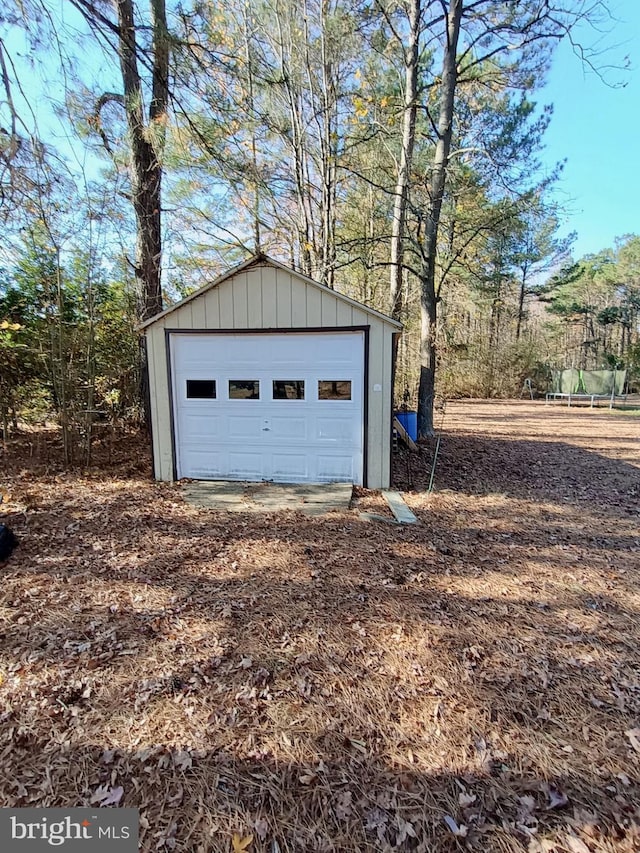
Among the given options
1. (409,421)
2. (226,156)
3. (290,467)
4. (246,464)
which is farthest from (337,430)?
(226,156)

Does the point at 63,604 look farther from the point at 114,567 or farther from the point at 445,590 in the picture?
the point at 445,590

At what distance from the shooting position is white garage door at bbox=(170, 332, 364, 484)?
234 inches

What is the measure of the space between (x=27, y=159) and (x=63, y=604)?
431 centimetres

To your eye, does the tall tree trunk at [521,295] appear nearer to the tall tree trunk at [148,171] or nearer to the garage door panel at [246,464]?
the tall tree trunk at [148,171]

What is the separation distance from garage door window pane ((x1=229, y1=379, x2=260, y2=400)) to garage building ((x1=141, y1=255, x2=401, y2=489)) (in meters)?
0.02

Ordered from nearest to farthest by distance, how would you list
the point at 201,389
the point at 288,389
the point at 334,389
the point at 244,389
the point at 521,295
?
the point at 334,389 → the point at 288,389 → the point at 244,389 → the point at 201,389 → the point at 521,295

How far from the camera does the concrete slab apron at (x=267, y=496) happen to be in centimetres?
518

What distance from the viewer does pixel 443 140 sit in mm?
8219

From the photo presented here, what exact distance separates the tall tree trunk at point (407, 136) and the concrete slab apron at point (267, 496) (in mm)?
4516

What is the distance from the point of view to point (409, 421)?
28.1ft

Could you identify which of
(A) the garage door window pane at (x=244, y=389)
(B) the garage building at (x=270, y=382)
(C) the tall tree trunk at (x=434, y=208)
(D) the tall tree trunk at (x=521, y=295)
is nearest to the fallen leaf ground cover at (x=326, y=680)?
(B) the garage building at (x=270, y=382)

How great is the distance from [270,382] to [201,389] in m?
1.03

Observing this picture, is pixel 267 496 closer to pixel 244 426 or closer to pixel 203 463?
pixel 244 426

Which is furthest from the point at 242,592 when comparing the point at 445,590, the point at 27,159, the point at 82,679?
the point at 27,159
